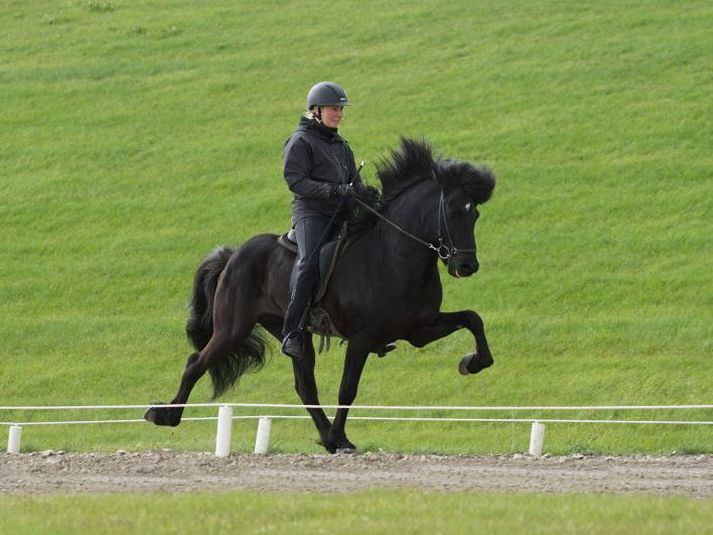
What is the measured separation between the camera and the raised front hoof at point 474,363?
44.0 feet

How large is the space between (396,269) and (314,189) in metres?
1.14

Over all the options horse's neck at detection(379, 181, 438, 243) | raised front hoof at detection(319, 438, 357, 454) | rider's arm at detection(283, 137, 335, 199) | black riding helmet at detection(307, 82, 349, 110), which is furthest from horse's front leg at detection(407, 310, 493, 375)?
black riding helmet at detection(307, 82, 349, 110)

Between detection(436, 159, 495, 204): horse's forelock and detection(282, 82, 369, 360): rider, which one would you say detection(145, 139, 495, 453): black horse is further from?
detection(282, 82, 369, 360): rider

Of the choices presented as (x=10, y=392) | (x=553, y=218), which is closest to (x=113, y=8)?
→ (x=553, y=218)

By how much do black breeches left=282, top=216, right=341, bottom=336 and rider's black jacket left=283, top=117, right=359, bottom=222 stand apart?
0.10m

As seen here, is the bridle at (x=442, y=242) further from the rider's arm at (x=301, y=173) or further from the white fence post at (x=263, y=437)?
the white fence post at (x=263, y=437)

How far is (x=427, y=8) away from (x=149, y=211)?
1773 centimetres

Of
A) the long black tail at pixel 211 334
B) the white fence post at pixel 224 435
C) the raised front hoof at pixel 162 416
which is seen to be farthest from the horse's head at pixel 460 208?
the raised front hoof at pixel 162 416

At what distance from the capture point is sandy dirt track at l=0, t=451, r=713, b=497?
1103 centimetres

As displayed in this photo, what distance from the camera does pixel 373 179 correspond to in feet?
103

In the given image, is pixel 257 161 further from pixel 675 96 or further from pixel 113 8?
pixel 113 8

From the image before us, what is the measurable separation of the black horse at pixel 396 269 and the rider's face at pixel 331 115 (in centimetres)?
65

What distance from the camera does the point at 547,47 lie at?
44344mm

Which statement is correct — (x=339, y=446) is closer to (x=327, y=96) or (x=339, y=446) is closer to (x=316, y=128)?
(x=316, y=128)
